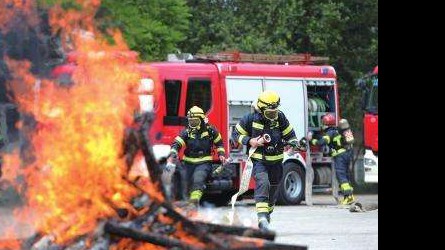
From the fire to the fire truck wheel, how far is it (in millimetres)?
11688

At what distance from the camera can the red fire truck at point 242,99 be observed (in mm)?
18828

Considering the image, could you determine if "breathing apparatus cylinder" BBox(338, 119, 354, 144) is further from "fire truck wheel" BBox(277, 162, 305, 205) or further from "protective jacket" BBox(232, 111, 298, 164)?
"protective jacket" BBox(232, 111, 298, 164)

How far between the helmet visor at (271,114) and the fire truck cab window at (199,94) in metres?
7.12

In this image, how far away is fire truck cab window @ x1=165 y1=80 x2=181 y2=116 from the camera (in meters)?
18.8

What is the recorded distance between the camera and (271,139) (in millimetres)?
11969

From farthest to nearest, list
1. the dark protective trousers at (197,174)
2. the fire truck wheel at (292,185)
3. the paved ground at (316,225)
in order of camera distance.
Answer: the fire truck wheel at (292,185)
the dark protective trousers at (197,174)
the paved ground at (316,225)

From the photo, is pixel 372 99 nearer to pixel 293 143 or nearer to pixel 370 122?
pixel 370 122

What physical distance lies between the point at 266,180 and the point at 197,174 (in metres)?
2.12

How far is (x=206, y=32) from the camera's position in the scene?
1134 inches

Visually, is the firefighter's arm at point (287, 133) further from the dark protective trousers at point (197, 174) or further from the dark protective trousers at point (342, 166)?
the dark protective trousers at point (342, 166)

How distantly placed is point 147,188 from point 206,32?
70.7ft

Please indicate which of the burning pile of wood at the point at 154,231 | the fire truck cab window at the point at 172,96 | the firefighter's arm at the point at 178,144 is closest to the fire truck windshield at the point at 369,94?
the fire truck cab window at the point at 172,96
